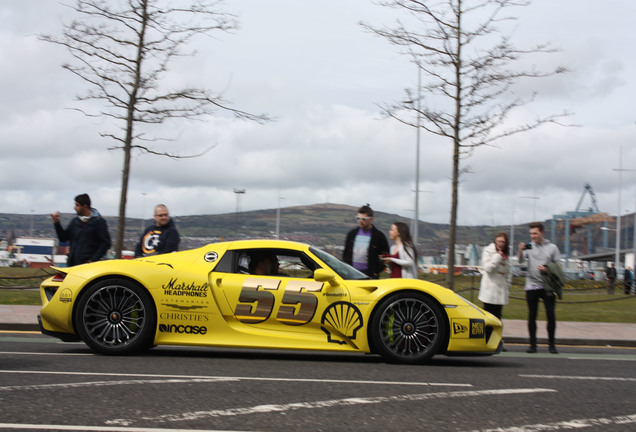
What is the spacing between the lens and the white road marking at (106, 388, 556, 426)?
470 cm

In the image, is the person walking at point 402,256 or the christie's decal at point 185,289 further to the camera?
the person walking at point 402,256

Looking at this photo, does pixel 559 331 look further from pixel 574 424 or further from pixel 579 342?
pixel 574 424

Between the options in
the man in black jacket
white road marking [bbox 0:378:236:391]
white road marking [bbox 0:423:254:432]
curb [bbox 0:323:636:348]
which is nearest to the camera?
white road marking [bbox 0:423:254:432]

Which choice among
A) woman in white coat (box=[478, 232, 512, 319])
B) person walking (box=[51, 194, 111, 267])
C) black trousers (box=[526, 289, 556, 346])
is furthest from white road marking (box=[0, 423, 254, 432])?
black trousers (box=[526, 289, 556, 346])

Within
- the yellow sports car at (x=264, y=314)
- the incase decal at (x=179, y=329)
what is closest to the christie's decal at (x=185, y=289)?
the yellow sports car at (x=264, y=314)

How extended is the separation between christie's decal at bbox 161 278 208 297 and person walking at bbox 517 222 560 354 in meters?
4.50

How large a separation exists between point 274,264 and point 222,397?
2.81 meters

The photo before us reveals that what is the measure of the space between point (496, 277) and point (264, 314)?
3.95 metres

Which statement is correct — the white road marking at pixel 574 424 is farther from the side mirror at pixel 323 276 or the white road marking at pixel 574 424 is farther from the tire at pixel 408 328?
the side mirror at pixel 323 276

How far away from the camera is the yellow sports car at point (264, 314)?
7805 millimetres

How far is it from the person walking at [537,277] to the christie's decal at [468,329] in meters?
2.62

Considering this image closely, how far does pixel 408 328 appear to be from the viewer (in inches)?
309

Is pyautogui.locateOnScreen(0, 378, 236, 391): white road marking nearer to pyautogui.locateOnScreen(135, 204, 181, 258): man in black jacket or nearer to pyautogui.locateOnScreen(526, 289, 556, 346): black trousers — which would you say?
pyautogui.locateOnScreen(135, 204, 181, 258): man in black jacket

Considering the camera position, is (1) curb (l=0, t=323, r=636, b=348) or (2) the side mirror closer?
(2) the side mirror
